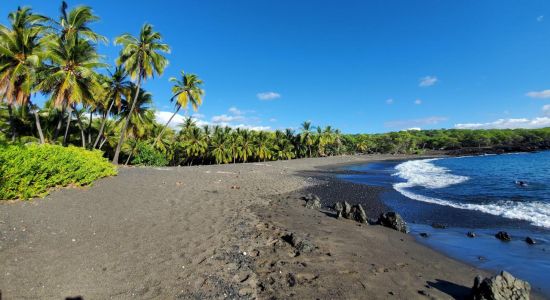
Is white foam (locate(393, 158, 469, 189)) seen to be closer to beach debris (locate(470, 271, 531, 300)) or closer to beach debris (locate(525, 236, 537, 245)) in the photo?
beach debris (locate(525, 236, 537, 245))

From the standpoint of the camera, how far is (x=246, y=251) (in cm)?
671

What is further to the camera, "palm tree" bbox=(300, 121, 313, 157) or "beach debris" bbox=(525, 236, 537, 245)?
"palm tree" bbox=(300, 121, 313, 157)

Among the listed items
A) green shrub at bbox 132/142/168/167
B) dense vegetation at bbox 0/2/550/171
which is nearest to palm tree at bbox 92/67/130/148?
dense vegetation at bbox 0/2/550/171

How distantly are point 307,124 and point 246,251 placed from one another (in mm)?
58829

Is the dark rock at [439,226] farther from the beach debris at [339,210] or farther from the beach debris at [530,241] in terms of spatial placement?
the beach debris at [339,210]

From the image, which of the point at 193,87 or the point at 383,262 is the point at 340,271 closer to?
the point at 383,262

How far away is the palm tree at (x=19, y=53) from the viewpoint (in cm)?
1841

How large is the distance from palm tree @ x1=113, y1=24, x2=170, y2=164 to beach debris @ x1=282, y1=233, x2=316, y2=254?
22.7 m

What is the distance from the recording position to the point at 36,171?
9195 millimetres

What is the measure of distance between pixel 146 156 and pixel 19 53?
16.1 metres

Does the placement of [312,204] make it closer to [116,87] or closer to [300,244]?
[300,244]

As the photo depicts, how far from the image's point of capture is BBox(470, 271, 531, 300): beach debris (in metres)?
4.66

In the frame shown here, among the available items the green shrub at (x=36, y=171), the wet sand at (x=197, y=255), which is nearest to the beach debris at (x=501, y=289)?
the wet sand at (x=197, y=255)

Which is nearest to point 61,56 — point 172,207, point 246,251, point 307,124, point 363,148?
point 172,207
